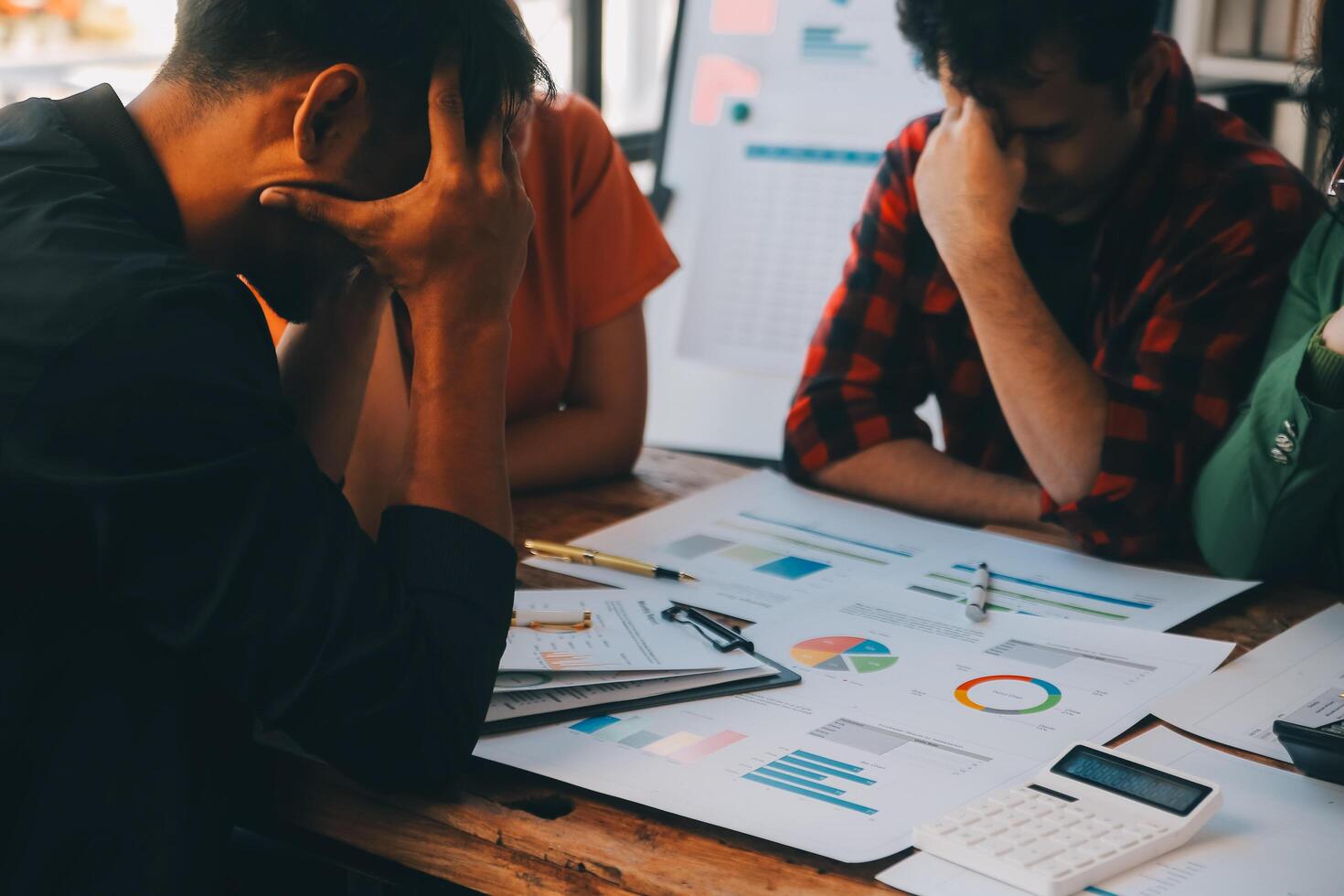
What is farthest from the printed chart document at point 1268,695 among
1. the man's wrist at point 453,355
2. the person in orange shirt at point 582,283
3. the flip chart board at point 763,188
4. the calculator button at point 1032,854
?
the flip chart board at point 763,188

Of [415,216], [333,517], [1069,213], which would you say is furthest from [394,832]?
[1069,213]

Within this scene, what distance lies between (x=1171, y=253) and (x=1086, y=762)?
2.65 feet

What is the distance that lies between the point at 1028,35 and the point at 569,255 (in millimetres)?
654

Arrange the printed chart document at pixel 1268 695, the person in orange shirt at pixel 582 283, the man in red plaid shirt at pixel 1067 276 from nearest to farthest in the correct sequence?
1. the printed chart document at pixel 1268 695
2. the man in red plaid shirt at pixel 1067 276
3. the person in orange shirt at pixel 582 283

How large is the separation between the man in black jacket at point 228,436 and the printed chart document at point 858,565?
0.34 m

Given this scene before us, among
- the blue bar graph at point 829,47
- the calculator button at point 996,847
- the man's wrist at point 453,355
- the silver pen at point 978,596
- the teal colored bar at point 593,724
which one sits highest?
the blue bar graph at point 829,47

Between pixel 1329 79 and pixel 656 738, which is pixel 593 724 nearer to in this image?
pixel 656 738

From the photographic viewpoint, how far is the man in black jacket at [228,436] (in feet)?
2.56

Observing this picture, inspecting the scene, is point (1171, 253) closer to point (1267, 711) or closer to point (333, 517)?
point (1267, 711)

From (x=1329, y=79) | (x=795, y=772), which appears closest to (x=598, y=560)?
(x=795, y=772)

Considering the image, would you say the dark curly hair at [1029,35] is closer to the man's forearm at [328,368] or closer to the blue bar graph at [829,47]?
the man's forearm at [328,368]

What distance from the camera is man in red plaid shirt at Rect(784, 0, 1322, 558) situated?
4.65ft

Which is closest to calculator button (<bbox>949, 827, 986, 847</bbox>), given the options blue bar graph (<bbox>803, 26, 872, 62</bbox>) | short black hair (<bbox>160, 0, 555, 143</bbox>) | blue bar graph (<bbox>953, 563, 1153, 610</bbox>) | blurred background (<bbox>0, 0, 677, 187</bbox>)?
blue bar graph (<bbox>953, 563, 1153, 610</bbox>)

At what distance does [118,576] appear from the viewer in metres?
0.80
